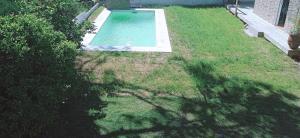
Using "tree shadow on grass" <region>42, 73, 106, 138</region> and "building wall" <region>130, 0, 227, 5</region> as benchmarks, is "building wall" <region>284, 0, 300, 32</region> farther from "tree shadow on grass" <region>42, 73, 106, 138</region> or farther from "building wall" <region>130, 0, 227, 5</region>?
"tree shadow on grass" <region>42, 73, 106, 138</region>

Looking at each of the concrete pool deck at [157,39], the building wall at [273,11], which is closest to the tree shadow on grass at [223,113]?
the concrete pool deck at [157,39]

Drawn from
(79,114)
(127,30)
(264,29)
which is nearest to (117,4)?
(127,30)

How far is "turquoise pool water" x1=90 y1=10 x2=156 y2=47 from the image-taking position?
14.4m

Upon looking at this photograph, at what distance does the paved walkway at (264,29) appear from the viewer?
1277 centimetres

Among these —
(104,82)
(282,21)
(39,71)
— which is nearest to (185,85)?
(104,82)

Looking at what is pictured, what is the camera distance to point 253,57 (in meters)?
11.5

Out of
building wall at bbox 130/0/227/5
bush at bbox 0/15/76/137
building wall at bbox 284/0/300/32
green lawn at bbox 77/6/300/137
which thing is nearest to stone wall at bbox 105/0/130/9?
building wall at bbox 130/0/227/5

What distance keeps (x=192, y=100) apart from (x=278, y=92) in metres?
2.32

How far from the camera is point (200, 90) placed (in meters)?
8.58

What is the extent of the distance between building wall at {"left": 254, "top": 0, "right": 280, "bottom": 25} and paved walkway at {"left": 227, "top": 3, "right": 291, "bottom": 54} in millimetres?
216

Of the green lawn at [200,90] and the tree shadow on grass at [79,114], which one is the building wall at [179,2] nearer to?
the green lawn at [200,90]

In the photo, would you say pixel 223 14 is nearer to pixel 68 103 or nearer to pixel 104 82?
pixel 104 82

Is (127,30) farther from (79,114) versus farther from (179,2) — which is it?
(79,114)

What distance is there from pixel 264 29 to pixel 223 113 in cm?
863
